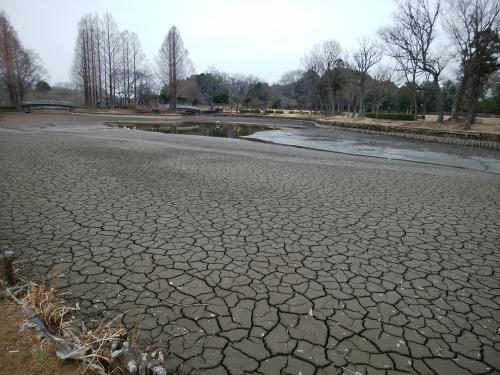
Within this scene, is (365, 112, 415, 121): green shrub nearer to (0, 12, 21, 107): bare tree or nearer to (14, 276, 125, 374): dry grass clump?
(14, 276, 125, 374): dry grass clump

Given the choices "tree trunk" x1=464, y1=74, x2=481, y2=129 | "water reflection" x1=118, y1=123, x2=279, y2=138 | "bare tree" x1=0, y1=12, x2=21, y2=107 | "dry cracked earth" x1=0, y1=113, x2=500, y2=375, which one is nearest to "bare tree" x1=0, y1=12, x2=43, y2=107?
"bare tree" x1=0, y1=12, x2=21, y2=107

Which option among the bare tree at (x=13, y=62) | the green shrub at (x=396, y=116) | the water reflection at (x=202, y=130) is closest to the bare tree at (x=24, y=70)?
the bare tree at (x=13, y=62)

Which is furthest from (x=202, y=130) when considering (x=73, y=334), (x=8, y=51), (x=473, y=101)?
(x=8, y=51)

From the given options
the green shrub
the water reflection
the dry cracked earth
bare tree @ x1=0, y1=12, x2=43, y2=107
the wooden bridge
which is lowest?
the dry cracked earth

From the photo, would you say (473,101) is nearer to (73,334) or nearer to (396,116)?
(396,116)

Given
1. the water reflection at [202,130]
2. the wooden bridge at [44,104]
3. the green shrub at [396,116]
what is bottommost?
the water reflection at [202,130]

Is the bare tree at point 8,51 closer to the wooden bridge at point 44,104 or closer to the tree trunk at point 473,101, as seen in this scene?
the wooden bridge at point 44,104

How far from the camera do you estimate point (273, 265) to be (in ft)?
13.8

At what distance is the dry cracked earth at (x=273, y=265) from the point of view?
9.12 feet

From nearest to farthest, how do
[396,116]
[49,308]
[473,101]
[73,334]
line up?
[73,334] → [49,308] → [473,101] → [396,116]

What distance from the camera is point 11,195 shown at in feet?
22.1

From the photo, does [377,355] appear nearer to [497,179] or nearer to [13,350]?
[13,350]

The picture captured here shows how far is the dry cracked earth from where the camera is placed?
2.78 meters

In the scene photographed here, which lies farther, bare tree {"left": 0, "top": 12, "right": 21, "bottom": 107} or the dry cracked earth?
bare tree {"left": 0, "top": 12, "right": 21, "bottom": 107}
